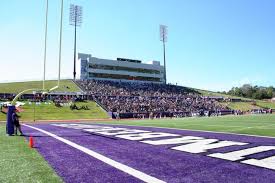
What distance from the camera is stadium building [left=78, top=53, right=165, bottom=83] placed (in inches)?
3091

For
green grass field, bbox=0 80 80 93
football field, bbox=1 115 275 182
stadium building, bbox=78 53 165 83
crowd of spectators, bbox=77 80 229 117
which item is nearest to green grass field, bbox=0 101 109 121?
crowd of spectators, bbox=77 80 229 117

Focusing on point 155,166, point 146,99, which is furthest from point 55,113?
point 155,166

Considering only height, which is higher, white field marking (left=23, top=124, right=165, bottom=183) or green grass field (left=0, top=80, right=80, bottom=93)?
green grass field (left=0, top=80, right=80, bottom=93)

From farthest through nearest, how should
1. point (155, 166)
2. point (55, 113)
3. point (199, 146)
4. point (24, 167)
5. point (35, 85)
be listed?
point (35, 85) → point (55, 113) → point (199, 146) → point (155, 166) → point (24, 167)

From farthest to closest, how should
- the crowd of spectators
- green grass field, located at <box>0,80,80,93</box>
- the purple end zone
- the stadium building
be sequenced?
the stadium building, green grass field, located at <box>0,80,80,93</box>, the crowd of spectators, the purple end zone

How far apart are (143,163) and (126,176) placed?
1.43 metres

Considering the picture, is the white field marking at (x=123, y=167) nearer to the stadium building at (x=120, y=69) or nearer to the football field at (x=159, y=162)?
the football field at (x=159, y=162)

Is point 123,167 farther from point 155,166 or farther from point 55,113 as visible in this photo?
point 55,113

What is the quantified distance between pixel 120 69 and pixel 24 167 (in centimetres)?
7617

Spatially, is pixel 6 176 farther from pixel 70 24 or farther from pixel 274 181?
pixel 70 24

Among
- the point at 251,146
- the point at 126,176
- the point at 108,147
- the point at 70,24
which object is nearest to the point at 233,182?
the point at 126,176

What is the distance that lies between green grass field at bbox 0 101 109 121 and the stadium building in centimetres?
2489

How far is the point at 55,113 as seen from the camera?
4838 centimetres

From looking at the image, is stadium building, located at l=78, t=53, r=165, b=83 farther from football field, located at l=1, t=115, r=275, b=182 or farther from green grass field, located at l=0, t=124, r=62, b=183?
green grass field, located at l=0, t=124, r=62, b=183
